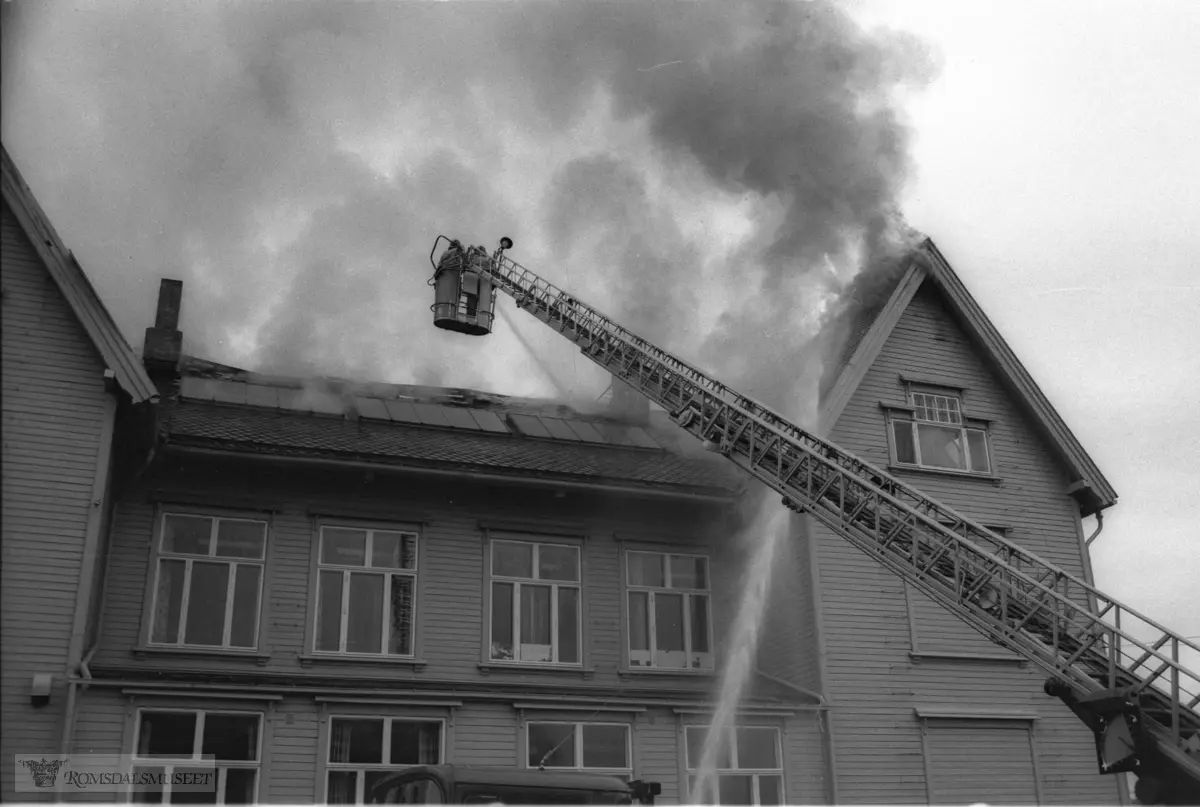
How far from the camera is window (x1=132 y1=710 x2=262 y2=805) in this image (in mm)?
15953

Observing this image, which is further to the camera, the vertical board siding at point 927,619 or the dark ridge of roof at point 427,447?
the vertical board siding at point 927,619

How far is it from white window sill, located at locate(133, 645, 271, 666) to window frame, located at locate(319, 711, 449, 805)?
141 cm

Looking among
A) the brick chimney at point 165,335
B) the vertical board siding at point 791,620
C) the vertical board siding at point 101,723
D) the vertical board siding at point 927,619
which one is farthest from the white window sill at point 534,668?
the brick chimney at point 165,335

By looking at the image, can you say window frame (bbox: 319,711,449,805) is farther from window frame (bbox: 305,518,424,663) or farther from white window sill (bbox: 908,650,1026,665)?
white window sill (bbox: 908,650,1026,665)

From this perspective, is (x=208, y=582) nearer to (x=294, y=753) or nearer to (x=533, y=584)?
(x=294, y=753)

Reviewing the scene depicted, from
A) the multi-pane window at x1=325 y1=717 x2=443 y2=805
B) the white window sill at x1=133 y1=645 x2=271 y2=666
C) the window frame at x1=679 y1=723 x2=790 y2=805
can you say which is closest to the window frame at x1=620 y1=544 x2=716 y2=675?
the window frame at x1=679 y1=723 x2=790 y2=805

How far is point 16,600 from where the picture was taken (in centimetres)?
1556

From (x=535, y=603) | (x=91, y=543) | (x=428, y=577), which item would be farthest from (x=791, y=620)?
(x=91, y=543)

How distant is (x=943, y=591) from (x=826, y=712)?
5.27 meters

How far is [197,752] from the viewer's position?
53.2 ft

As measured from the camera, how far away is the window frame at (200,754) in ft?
52.1

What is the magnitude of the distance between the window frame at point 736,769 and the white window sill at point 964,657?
120 inches

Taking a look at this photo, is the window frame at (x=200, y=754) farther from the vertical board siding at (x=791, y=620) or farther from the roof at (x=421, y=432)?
the vertical board siding at (x=791, y=620)

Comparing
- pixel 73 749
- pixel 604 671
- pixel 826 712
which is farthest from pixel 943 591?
pixel 73 749
